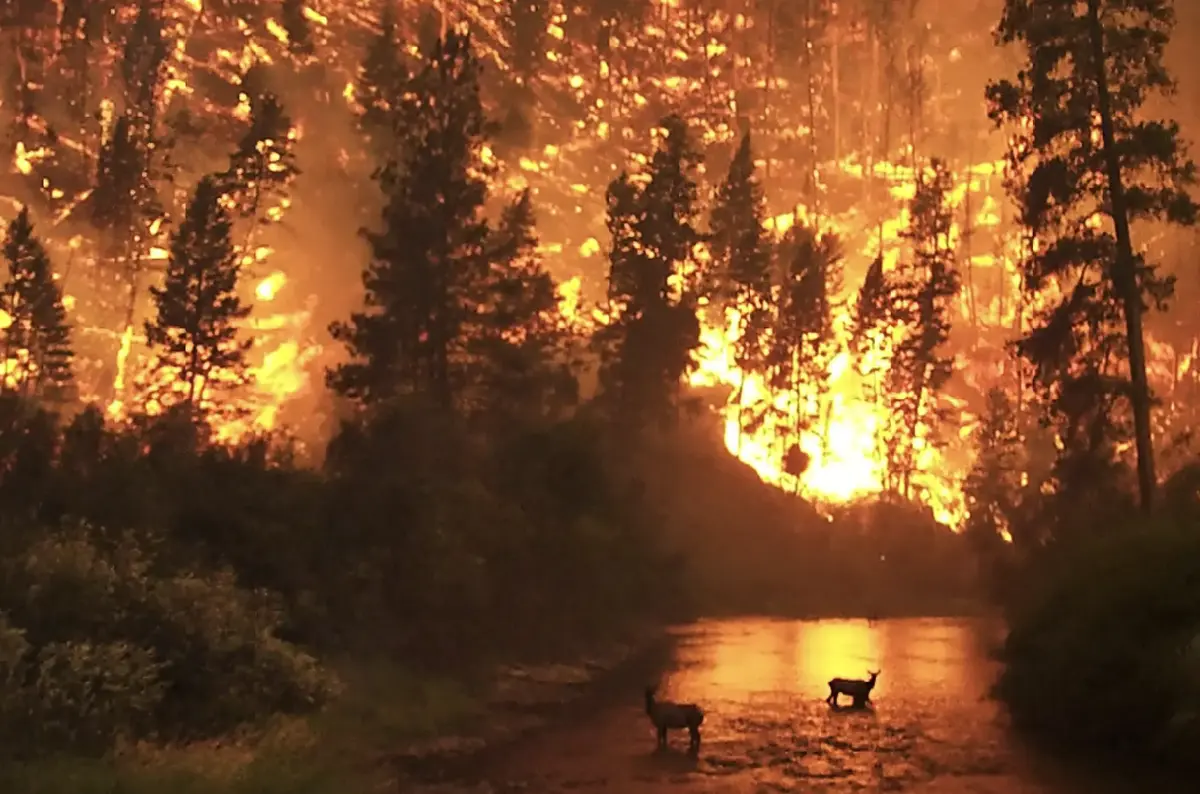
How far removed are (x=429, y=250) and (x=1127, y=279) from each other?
1019 inches

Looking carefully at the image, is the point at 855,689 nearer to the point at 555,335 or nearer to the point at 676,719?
the point at 676,719

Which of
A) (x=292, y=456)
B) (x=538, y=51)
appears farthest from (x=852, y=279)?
(x=292, y=456)

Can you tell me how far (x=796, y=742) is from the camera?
20.0 m

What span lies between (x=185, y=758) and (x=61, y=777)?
2.18 metres

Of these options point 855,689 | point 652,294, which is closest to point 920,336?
point 652,294

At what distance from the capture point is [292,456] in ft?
97.7

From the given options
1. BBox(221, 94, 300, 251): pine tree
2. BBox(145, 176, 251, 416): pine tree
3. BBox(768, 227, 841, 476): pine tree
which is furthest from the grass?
BBox(768, 227, 841, 476): pine tree

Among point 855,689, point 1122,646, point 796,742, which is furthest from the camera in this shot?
point 855,689

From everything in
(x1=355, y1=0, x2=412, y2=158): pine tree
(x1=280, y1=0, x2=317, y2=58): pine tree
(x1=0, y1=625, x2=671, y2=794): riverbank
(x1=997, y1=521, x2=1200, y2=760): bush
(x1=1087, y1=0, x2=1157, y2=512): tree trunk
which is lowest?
(x1=0, y1=625, x2=671, y2=794): riverbank

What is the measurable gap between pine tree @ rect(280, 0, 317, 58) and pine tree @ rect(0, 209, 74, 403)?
79.4ft

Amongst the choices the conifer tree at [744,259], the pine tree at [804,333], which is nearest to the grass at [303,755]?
the conifer tree at [744,259]

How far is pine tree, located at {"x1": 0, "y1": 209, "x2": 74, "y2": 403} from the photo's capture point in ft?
174

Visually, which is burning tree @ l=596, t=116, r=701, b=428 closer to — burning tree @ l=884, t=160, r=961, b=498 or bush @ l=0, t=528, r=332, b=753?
burning tree @ l=884, t=160, r=961, b=498

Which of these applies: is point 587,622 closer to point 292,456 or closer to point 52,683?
point 292,456
